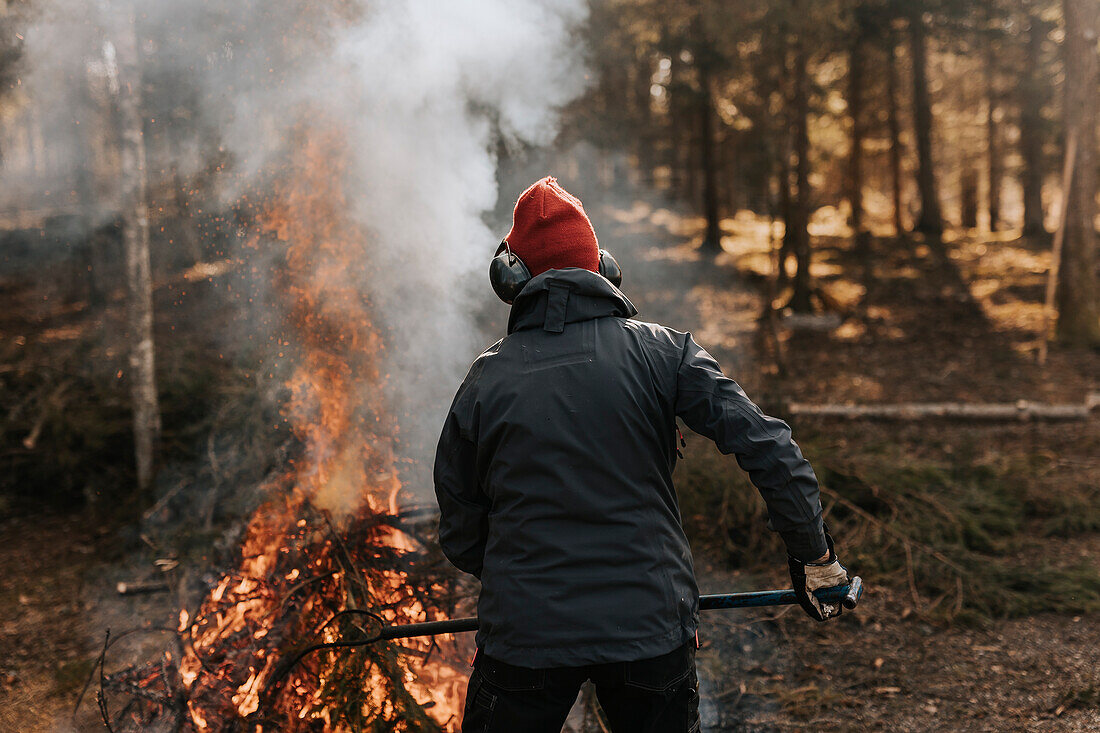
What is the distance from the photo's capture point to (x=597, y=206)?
27.8 m

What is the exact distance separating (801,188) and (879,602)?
10036 millimetres

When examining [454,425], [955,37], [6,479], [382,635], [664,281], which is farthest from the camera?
[664,281]

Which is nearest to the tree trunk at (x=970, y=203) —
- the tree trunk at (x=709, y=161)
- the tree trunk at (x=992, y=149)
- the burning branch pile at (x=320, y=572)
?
the tree trunk at (x=992, y=149)

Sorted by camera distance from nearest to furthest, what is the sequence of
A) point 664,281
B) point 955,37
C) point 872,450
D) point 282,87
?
point 282,87, point 872,450, point 955,37, point 664,281

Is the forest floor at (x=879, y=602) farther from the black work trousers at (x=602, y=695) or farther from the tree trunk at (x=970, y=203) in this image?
the tree trunk at (x=970, y=203)

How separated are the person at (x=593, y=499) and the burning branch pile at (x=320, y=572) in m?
1.31

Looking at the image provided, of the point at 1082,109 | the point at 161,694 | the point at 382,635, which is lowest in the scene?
the point at 161,694

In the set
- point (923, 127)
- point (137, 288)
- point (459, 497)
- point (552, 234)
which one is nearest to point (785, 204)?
point (923, 127)

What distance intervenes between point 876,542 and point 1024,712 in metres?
1.70

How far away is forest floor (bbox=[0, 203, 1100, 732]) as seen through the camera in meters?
3.95

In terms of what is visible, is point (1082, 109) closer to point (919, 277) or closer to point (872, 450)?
point (919, 277)

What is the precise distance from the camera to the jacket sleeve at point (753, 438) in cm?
218

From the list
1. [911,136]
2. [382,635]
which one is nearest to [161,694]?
[382,635]

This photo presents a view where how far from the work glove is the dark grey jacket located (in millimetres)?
155
